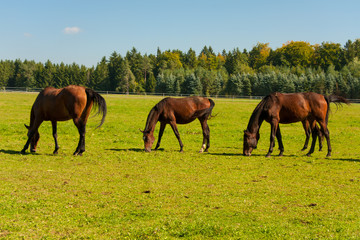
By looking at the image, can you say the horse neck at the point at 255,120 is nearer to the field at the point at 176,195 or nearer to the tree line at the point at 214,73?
the field at the point at 176,195

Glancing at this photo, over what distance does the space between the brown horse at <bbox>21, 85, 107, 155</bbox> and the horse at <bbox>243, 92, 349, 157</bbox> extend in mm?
5948

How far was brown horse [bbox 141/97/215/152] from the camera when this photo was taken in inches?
567

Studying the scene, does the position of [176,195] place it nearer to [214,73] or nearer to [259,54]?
[214,73]

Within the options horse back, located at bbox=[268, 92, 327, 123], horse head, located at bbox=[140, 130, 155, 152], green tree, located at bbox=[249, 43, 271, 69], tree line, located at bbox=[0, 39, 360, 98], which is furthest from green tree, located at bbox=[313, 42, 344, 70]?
horse head, located at bbox=[140, 130, 155, 152]

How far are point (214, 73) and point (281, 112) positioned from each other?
316 feet

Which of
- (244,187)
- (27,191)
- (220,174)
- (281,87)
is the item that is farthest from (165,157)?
(281,87)

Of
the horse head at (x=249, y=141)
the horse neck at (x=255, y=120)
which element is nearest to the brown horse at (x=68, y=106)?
the horse head at (x=249, y=141)

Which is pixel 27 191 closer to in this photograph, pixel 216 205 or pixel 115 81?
pixel 216 205

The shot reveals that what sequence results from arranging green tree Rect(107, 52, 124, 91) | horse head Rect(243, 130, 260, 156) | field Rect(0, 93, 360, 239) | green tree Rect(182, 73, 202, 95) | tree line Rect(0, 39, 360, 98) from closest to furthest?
field Rect(0, 93, 360, 239) → horse head Rect(243, 130, 260, 156) → tree line Rect(0, 39, 360, 98) → green tree Rect(182, 73, 202, 95) → green tree Rect(107, 52, 124, 91)

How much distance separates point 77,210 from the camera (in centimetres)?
664

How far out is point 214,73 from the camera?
109 metres

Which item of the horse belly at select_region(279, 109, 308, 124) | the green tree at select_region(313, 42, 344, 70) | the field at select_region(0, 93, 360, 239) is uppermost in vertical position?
the green tree at select_region(313, 42, 344, 70)

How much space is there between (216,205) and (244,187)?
1815mm

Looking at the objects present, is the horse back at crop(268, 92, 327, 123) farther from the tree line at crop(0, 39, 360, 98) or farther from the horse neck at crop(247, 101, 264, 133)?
the tree line at crop(0, 39, 360, 98)
